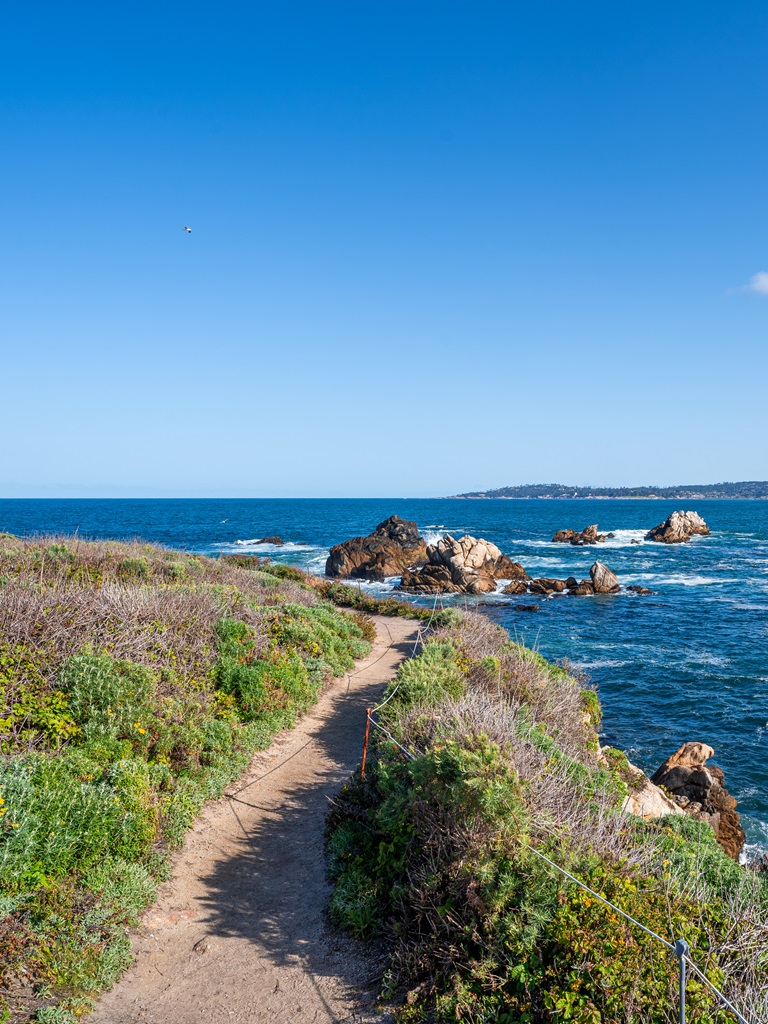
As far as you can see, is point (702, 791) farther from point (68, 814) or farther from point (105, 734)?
point (68, 814)

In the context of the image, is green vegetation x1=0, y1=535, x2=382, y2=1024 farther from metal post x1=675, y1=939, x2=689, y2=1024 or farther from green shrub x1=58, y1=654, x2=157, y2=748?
metal post x1=675, y1=939, x2=689, y2=1024

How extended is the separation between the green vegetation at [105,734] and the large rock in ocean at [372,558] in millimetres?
30398

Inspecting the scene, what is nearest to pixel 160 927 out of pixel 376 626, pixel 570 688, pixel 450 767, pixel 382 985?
pixel 382 985

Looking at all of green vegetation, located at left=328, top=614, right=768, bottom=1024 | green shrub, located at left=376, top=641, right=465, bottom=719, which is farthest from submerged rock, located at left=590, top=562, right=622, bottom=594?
green vegetation, located at left=328, top=614, right=768, bottom=1024

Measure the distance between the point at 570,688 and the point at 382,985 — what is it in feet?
29.0

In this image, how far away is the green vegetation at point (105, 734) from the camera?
6.22 meters

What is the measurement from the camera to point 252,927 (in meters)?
7.21

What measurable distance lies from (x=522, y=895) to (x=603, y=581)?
38339mm

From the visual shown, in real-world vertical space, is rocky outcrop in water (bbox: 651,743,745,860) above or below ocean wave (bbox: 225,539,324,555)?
below

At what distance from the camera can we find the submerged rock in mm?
41562

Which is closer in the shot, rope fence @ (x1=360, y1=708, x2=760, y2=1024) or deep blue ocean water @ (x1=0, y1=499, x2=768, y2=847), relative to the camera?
rope fence @ (x1=360, y1=708, x2=760, y2=1024)

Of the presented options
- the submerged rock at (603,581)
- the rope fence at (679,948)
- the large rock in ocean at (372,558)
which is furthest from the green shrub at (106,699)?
the submerged rock at (603,581)

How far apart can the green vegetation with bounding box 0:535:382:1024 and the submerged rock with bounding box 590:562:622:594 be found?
29815mm

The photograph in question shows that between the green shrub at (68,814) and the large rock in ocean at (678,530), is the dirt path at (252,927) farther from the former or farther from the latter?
the large rock in ocean at (678,530)
